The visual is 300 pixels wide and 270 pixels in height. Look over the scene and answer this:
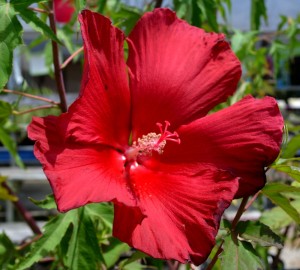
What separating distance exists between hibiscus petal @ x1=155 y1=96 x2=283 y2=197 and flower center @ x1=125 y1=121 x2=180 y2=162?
0.08 ft

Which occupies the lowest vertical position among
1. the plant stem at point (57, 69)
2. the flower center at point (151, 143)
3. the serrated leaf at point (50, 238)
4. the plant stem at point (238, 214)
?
the serrated leaf at point (50, 238)

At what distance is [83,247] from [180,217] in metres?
0.23

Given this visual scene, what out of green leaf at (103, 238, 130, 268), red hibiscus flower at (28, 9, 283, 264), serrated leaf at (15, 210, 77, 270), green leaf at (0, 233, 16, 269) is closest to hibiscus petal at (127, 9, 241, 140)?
red hibiscus flower at (28, 9, 283, 264)

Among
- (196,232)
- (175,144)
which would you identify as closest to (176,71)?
(175,144)

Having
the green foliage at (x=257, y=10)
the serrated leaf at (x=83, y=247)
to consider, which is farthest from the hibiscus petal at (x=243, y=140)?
the green foliage at (x=257, y=10)

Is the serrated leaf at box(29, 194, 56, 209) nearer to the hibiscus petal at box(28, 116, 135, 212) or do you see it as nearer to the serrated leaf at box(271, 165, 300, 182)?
the hibiscus petal at box(28, 116, 135, 212)

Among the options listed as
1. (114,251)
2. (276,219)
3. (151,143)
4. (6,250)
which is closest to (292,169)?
(151,143)

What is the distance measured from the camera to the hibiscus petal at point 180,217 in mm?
529

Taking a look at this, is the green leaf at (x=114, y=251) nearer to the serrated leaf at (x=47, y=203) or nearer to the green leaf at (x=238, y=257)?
the serrated leaf at (x=47, y=203)

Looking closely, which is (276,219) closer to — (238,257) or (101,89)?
(238,257)

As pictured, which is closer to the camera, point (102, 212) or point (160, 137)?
point (160, 137)

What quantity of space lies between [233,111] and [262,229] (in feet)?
0.47

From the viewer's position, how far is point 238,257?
59 centimetres

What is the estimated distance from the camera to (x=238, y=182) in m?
0.56
